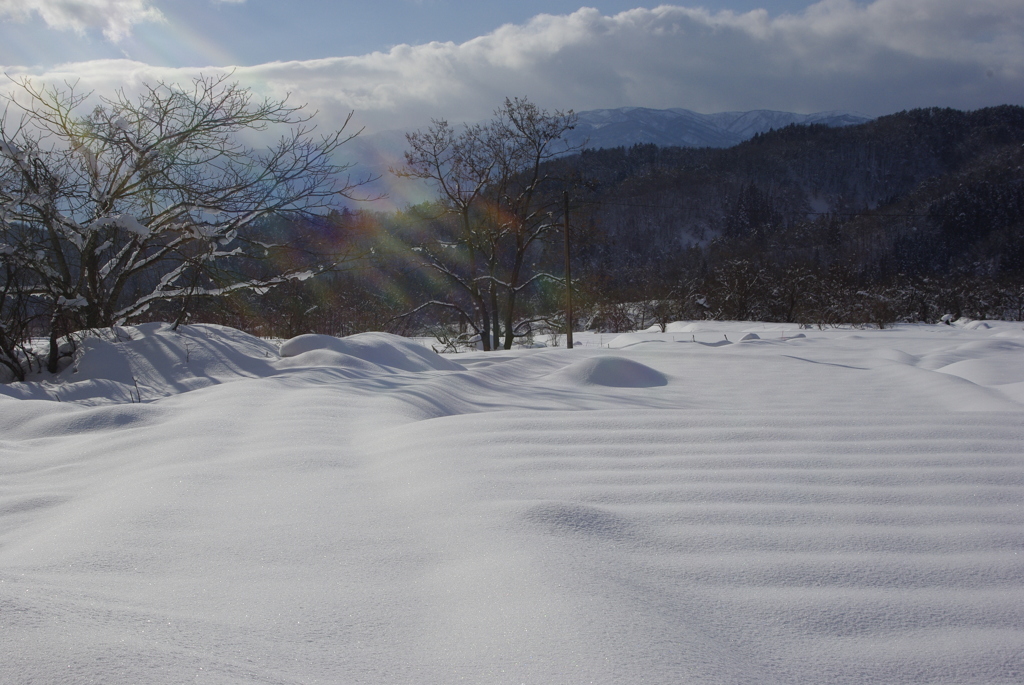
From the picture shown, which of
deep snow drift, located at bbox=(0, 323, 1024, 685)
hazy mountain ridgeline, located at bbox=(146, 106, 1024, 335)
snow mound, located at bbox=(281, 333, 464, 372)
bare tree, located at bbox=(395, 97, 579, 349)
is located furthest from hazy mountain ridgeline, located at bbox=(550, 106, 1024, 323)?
deep snow drift, located at bbox=(0, 323, 1024, 685)

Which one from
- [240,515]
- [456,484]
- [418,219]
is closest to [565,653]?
[456,484]

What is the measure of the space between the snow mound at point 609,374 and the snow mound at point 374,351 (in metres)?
0.93

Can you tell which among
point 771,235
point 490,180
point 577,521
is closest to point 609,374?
point 577,521

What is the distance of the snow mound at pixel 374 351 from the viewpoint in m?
4.79

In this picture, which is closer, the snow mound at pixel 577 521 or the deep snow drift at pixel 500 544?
the deep snow drift at pixel 500 544

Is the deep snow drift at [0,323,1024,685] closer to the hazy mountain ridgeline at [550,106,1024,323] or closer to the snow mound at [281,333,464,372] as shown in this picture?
the snow mound at [281,333,464,372]

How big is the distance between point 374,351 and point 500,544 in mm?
3703

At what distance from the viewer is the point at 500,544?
1.40m

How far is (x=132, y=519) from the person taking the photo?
1610mm

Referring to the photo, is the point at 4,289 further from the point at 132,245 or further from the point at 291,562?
the point at 291,562

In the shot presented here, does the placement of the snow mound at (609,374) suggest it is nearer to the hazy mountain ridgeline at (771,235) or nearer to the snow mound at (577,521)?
the snow mound at (577,521)

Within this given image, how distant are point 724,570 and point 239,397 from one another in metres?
2.68

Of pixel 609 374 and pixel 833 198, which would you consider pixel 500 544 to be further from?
pixel 833 198

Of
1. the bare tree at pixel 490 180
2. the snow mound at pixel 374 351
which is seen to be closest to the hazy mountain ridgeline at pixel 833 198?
the bare tree at pixel 490 180
